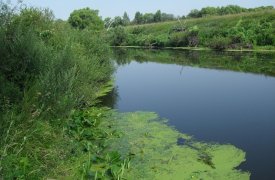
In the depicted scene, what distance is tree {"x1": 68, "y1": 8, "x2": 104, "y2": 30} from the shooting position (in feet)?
283

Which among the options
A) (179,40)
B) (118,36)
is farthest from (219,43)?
(118,36)

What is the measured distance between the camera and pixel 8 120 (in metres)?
8.37

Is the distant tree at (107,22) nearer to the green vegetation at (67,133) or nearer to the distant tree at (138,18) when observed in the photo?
the distant tree at (138,18)

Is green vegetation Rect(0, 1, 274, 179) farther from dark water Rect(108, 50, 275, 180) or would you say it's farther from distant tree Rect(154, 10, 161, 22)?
distant tree Rect(154, 10, 161, 22)

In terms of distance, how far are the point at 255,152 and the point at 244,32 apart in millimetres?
43331

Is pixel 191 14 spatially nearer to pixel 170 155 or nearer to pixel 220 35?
pixel 220 35

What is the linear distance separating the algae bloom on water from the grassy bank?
1499 inches

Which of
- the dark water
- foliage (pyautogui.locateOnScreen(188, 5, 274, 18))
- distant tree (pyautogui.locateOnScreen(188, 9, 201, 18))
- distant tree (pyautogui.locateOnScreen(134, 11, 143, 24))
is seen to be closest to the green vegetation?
the dark water

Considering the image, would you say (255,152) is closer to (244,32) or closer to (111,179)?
(111,179)

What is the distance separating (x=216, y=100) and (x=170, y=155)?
943 centimetres

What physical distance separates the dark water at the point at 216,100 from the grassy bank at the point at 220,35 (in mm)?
14917

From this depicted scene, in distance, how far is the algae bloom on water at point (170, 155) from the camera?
1002 centimetres

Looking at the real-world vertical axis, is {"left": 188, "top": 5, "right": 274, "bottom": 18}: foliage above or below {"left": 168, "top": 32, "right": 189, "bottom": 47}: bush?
above

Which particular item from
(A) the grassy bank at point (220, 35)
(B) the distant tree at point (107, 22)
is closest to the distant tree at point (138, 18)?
(B) the distant tree at point (107, 22)
